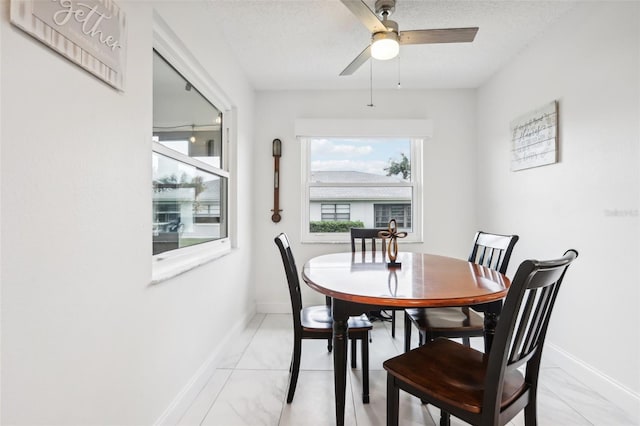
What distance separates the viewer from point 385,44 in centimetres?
168

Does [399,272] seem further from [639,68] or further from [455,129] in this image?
[455,129]

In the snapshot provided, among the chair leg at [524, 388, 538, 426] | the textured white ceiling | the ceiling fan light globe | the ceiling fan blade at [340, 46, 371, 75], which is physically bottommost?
the chair leg at [524, 388, 538, 426]

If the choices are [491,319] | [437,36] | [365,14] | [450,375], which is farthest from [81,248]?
[437,36]

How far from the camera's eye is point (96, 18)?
1015 mm

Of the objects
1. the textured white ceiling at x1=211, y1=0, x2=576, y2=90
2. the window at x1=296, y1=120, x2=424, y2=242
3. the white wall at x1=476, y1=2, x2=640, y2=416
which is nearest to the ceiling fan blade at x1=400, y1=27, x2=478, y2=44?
the textured white ceiling at x1=211, y1=0, x2=576, y2=90

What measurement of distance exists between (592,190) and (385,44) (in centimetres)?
160

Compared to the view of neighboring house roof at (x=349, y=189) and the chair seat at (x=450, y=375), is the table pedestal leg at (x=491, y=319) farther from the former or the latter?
the view of neighboring house roof at (x=349, y=189)

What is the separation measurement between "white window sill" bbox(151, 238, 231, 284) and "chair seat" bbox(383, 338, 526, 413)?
113 cm

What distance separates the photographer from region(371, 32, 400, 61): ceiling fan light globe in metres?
1.67

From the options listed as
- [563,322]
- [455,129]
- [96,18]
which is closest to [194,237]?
[96,18]

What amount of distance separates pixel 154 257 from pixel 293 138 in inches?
87.0

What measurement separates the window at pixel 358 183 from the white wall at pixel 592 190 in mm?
1176

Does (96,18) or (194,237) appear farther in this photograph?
(194,237)

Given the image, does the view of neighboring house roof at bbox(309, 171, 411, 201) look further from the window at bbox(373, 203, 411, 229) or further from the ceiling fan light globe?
the ceiling fan light globe
